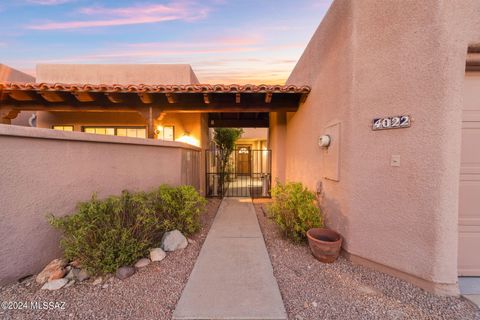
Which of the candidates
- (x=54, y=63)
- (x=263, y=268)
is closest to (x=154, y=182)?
(x=263, y=268)

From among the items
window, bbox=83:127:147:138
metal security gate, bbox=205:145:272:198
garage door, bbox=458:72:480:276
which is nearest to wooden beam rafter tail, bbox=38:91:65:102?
window, bbox=83:127:147:138

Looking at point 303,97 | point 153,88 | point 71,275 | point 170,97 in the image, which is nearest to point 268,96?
point 303,97

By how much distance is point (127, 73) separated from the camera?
25.4 ft

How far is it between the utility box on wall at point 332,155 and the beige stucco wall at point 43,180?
3.94 m

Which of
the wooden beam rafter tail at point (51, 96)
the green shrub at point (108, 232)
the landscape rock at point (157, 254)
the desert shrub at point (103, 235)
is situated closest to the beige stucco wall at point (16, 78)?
the wooden beam rafter tail at point (51, 96)

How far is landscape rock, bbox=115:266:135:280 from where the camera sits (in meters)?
2.71

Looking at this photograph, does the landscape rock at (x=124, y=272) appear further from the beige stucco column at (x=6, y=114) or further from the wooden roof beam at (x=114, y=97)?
the beige stucco column at (x=6, y=114)

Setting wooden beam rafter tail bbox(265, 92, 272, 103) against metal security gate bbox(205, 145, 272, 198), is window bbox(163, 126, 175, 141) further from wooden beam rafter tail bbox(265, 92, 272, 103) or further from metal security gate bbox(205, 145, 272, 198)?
wooden beam rafter tail bbox(265, 92, 272, 103)

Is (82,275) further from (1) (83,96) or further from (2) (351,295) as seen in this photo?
(1) (83,96)

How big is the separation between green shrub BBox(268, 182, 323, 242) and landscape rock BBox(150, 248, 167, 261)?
7.24ft

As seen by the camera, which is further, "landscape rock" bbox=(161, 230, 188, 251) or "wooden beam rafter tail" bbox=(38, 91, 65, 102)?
"wooden beam rafter tail" bbox=(38, 91, 65, 102)

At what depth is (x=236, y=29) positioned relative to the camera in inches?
282

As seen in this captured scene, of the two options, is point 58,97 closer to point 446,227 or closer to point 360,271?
point 360,271

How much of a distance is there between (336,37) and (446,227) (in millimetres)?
3443
